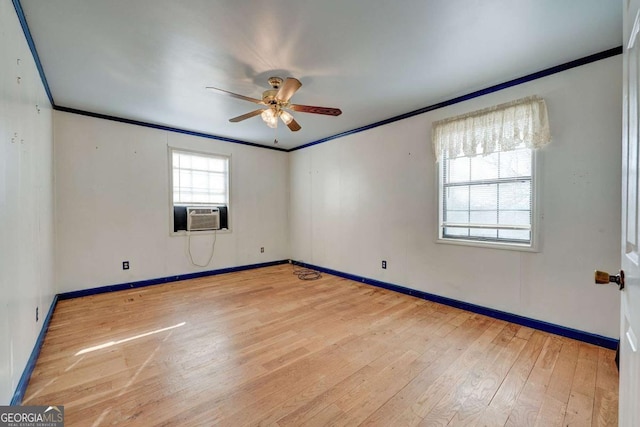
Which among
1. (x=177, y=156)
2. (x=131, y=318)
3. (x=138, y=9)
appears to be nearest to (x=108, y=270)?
(x=131, y=318)

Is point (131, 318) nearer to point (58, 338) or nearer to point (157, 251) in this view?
point (58, 338)

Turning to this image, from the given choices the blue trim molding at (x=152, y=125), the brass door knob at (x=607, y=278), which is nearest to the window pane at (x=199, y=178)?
the blue trim molding at (x=152, y=125)

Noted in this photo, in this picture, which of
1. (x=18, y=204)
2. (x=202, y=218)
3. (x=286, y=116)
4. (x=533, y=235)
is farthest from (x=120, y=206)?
(x=533, y=235)

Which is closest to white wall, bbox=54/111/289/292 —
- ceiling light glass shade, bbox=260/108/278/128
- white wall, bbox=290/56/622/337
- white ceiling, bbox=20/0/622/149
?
Result: white ceiling, bbox=20/0/622/149

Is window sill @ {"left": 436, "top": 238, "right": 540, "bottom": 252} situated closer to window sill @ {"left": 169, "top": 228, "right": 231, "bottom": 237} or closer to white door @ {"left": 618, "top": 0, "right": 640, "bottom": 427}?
white door @ {"left": 618, "top": 0, "right": 640, "bottom": 427}

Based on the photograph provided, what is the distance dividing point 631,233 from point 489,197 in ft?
7.00

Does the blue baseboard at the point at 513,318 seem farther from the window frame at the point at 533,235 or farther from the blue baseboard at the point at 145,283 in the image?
the blue baseboard at the point at 145,283

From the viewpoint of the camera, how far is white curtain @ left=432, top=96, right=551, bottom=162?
8.02 feet

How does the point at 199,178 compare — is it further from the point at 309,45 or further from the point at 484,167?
the point at 484,167

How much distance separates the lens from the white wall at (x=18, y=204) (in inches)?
53.1

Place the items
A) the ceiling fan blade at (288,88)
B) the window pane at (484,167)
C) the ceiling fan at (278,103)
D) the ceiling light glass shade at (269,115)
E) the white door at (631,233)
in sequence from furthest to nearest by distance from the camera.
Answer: the window pane at (484,167) < the ceiling light glass shade at (269,115) < the ceiling fan at (278,103) < the ceiling fan blade at (288,88) < the white door at (631,233)

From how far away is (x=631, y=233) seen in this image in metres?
0.89

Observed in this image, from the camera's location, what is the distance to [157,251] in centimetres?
402
